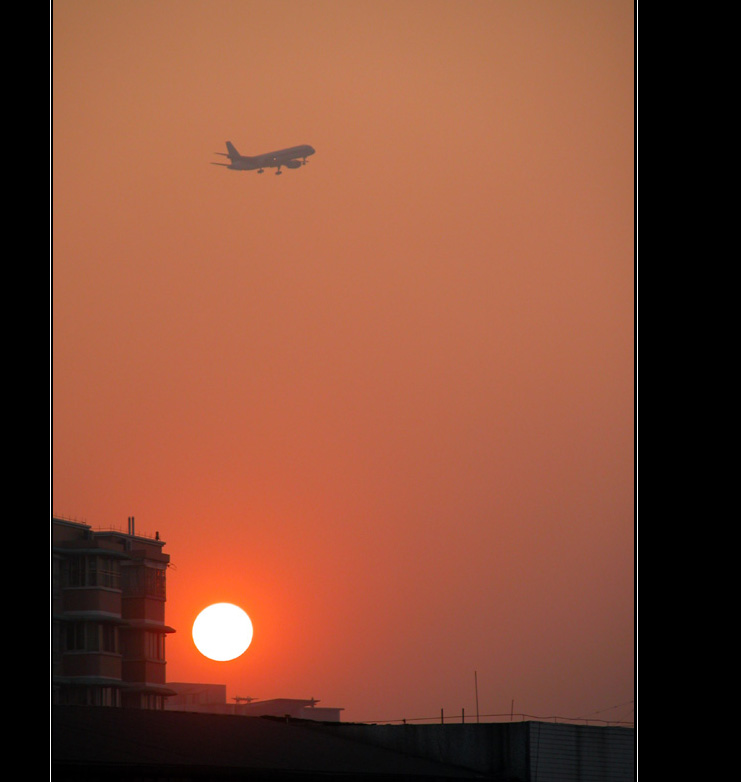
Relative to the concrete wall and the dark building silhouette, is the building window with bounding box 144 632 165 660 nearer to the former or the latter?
the dark building silhouette

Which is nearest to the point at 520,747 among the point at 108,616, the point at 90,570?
the point at 90,570

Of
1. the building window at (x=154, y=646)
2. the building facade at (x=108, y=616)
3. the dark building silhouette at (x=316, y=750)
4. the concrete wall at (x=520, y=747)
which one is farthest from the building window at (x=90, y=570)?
the concrete wall at (x=520, y=747)

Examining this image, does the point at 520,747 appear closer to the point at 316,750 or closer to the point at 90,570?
the point at 316,750

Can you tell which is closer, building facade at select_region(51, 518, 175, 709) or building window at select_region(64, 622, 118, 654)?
building facade at select_region(51, 518, 175, 709)

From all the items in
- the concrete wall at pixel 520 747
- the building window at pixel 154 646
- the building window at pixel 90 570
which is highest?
the building window at pixel 90 570

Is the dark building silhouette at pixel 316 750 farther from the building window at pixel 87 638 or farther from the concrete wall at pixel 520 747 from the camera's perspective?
the building window at pixel 87 638

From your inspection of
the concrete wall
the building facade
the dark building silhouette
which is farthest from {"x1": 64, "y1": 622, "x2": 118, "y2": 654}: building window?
the concrete wall
